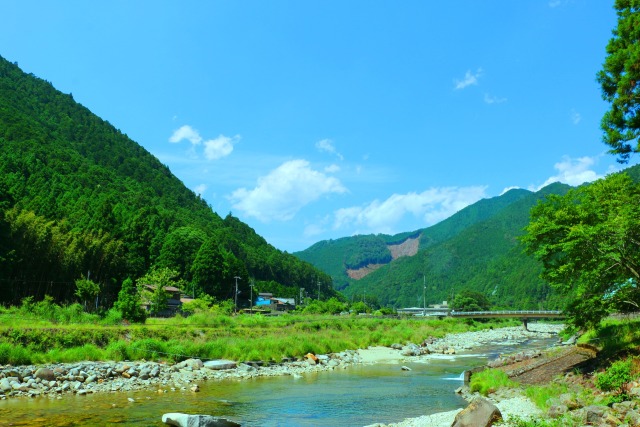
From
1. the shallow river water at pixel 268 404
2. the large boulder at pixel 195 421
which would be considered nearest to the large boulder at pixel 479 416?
the shallow river water at pixel 268 404

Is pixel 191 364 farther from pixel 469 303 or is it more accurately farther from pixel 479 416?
pixel 469 303

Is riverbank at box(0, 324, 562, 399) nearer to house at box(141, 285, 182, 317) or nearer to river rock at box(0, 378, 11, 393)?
river rock at box(0, 378, 11, 393)

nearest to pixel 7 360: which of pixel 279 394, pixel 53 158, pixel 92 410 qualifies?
pixel 92 410

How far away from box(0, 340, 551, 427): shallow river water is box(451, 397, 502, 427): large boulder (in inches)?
176

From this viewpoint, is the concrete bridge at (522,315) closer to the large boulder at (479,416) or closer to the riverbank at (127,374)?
the riverbank at (127,374)

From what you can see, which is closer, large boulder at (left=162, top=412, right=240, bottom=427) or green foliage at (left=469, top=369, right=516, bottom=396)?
large boulder at (left=162, top=412, right=240, bottom=427)

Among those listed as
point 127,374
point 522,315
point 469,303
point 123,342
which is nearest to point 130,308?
point 123,342

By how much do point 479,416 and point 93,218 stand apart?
2731 inches

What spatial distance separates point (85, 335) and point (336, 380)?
15.2m

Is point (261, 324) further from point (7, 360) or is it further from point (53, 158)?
point (53, 158)

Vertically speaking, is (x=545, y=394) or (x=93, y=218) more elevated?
(x=93, y=218)

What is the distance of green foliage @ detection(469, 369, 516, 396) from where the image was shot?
819 inches

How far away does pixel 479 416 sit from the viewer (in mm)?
13469

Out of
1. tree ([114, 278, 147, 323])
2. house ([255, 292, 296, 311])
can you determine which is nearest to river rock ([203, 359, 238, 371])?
tree ([114, 278, 147, 323])
